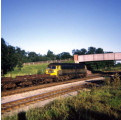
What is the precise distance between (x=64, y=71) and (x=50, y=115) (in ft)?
44.8

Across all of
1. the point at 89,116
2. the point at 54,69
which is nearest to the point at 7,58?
the point at 54,69

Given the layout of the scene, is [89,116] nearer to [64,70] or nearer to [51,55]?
[64,70]

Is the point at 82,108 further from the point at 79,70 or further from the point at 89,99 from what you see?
the point at 79,70

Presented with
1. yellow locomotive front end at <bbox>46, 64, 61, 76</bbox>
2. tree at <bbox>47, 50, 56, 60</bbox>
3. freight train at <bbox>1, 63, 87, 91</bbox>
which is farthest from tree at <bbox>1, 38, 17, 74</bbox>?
tree at <bbox>47, 50, 56, 60</bbox>

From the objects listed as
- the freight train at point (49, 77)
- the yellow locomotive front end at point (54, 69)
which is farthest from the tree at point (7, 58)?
the yellow locomotive front end at point (54, 69)

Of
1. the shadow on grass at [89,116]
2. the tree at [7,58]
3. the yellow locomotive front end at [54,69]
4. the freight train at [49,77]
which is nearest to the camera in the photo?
the shadow on grass at [89,116]

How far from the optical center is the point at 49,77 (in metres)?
16.9

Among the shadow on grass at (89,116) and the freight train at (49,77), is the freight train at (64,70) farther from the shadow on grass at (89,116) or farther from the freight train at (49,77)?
the shadow on grass at (89,116)

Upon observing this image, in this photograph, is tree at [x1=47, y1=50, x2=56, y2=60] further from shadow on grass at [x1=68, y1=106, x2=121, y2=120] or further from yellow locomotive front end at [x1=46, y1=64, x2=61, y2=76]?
shadow on grass at [x1=68, y1=106, x2=121, y2=120]

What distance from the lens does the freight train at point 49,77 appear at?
13.2 meters

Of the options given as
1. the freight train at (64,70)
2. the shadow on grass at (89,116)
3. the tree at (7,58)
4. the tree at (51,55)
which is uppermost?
the tree at (51,55)

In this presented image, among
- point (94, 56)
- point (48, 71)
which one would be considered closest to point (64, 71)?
point (48, 71)

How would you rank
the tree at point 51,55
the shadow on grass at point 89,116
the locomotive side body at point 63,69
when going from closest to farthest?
the shadow on grass at point 89,116 → the locomotive side body at point 63,69 → the tree at point 51,55

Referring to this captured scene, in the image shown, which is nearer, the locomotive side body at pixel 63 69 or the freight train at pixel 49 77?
the freight train at pixel 49 77
